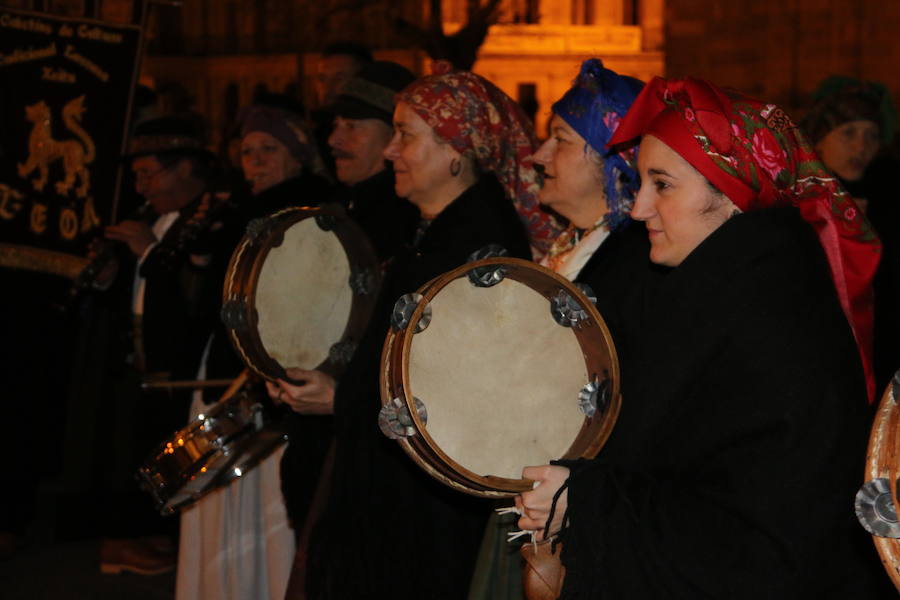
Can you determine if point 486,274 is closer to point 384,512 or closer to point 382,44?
point 384,512

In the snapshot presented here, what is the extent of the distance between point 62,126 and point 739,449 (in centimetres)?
483

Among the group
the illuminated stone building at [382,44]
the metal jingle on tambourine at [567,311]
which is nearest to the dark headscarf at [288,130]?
the metal jingle on tambourine at [567,311]

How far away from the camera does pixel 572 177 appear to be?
3.62m

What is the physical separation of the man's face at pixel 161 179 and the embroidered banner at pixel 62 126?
240mm

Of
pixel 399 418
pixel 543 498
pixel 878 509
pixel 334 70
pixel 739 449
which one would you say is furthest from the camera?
pixel 334 70

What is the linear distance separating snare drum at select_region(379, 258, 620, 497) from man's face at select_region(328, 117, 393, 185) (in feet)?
7.07

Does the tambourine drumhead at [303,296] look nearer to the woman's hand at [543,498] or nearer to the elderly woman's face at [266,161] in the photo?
the woman's hand at [543,498]

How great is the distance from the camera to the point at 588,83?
11.7 feet

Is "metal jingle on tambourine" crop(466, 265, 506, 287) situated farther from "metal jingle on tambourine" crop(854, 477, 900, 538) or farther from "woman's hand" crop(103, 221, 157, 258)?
"woman's hand" crop(103, 221, 157, 258)

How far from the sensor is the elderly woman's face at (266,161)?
560 centimetres

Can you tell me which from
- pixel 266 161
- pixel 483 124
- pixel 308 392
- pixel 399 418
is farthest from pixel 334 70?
pixel 399 418

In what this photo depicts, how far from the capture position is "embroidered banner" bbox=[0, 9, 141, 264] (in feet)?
20.7

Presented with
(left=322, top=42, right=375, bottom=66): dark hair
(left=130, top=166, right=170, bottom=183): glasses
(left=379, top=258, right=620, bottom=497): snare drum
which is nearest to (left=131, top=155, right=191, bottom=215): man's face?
(left=130, top=166, right=170, bottom=183): glasses

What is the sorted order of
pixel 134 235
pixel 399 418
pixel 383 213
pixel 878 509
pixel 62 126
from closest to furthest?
pixel 878 509 → pixel 399 418 → pixel 383 213 → pixel 134 235 → pixel 62 126
